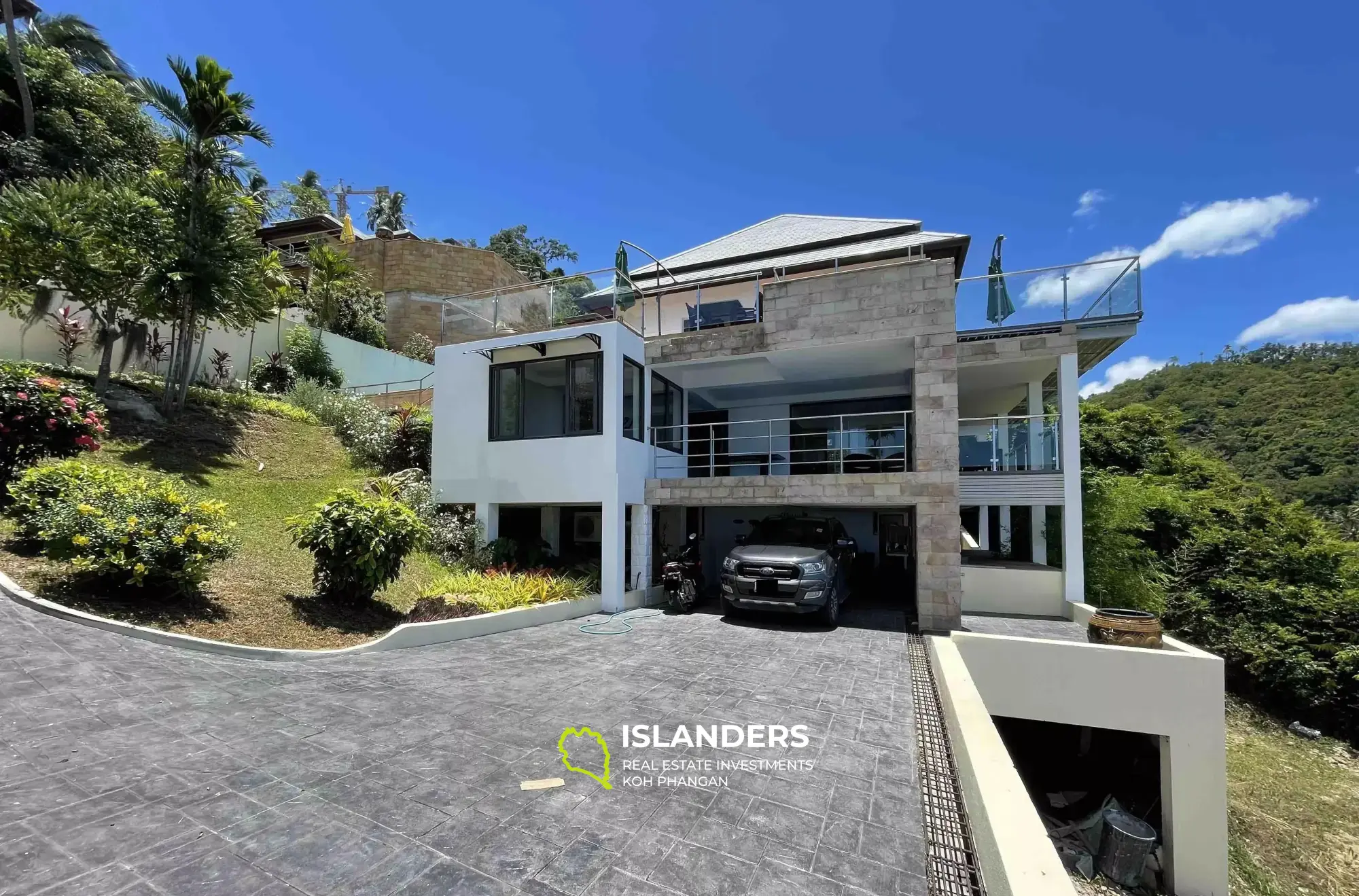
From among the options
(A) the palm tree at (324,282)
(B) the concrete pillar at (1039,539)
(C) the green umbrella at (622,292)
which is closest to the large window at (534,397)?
→ (C) the green umbrella at (622,292)

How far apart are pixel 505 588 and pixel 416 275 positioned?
83.4 ft

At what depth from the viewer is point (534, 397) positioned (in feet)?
38.5

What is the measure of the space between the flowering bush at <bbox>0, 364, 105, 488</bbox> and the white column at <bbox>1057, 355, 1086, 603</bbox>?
14.6 meters

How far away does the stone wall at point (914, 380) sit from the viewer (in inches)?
353

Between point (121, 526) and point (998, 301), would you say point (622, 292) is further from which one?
point (121, 526)

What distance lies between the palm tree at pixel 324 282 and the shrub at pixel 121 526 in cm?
1577

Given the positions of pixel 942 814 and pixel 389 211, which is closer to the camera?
pixel 942 814

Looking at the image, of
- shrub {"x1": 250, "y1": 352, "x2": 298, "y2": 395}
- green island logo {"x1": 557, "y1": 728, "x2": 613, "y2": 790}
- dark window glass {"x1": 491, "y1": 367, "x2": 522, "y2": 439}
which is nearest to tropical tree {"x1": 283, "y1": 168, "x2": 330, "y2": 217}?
shrub {"x1": 250, "y1": 352, "x2": 298, "y2": 395}

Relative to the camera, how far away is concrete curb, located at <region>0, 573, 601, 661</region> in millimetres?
5566

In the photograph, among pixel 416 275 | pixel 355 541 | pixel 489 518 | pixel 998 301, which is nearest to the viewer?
pixel 355 541

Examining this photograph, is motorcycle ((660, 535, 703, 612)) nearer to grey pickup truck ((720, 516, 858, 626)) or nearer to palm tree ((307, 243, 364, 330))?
grey pickup truck ((720, 516, 858, 626))

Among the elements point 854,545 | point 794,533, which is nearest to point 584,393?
point 794,533

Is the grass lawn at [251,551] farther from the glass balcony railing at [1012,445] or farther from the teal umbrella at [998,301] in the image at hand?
the teal umbrella at [998,301]

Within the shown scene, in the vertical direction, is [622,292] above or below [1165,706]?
above
